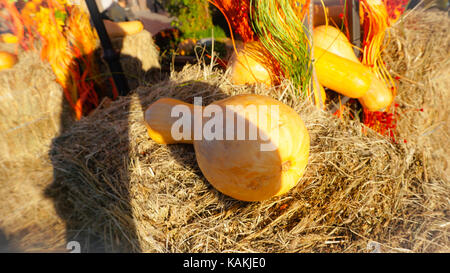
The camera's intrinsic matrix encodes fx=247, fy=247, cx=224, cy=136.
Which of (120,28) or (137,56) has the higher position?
(120,28)

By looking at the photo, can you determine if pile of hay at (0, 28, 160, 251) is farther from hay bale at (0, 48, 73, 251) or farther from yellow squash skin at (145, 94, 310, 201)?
yellow squash skin at (145, 94, 310, 201)

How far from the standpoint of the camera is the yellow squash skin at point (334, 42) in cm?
201

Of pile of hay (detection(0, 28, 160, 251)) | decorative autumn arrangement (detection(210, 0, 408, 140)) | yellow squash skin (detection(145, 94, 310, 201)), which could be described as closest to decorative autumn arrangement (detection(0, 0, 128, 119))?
pile of hay (detection(0, 28, 160, 251))

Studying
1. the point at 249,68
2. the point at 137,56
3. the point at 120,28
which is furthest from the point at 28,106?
the point at 249,68

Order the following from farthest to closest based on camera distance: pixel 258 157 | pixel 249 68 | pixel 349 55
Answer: pixel 349 55
pixel 249 68
pixel 258 157

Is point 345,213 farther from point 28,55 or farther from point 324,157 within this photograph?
point 28,55

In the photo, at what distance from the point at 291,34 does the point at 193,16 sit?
369 cm

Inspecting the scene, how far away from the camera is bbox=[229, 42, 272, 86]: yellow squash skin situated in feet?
6.32

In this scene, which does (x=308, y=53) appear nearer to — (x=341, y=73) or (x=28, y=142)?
(x=341, y=73)

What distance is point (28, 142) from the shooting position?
10.1 ft

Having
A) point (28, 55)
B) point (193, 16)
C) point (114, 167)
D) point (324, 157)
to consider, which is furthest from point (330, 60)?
point (193, 16)

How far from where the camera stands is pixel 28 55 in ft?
9.69

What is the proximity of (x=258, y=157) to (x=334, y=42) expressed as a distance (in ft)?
4.62

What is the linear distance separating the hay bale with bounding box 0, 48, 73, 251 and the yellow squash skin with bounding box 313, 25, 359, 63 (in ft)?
9.56
